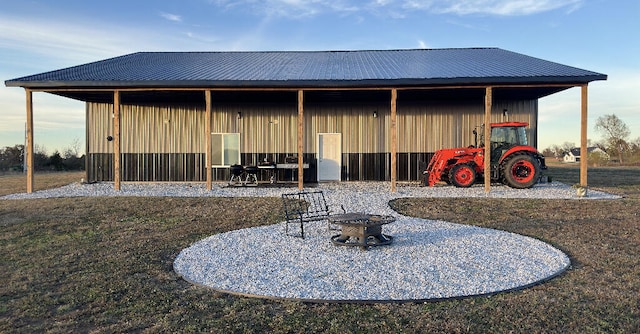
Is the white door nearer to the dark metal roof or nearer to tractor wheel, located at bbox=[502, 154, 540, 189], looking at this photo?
the dark metal roof

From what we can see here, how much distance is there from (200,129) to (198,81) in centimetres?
411

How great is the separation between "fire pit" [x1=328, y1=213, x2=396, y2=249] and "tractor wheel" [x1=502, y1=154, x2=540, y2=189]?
24.3 feet

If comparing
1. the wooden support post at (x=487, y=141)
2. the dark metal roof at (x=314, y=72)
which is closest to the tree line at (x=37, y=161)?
the dark metal roof at (x=314, y=72)

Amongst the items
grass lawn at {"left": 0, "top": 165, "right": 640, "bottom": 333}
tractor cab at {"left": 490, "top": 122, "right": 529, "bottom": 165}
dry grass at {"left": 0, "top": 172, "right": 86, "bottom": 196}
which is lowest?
grass lawn at {"left": 0, "top": 165, "right": 640, "bottom": 333}

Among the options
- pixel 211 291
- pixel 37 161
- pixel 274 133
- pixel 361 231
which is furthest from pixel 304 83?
pixel 37 161

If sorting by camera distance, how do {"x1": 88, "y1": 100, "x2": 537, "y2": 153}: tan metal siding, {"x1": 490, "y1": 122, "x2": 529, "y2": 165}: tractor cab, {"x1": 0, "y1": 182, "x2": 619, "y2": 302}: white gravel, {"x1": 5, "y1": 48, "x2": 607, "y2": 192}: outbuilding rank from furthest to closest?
1. {"x1": 88, "y1": 100, "x2": 537, "y2": 153}: tan metal siding
2. {"x1": 5, "y1": 48, "x2": 607, "y2": 192}: outbuilding
3. {"x1": 490, "y1": 122, "x2": 529, "y2": 165}: tractor cab
4. {"x1": 0, "y1": 182, "x2": 619, "y2": 302}: white gravel

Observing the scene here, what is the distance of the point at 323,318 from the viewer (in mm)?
3926

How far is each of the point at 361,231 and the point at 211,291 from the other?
2.37 meters

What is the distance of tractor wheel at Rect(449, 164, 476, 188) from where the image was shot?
A: 43.5ft

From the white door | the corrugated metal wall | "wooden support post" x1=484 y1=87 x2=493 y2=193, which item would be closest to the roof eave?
"wooden support post" x1=484 y1=87 x2=493 y2=193

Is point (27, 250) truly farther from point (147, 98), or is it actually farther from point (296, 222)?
point (147, 98)

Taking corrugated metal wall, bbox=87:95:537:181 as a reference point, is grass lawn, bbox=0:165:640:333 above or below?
below

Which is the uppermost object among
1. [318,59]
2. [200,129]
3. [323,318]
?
[318,59]

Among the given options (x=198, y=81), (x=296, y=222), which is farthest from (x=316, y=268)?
(x=198, y=81)
